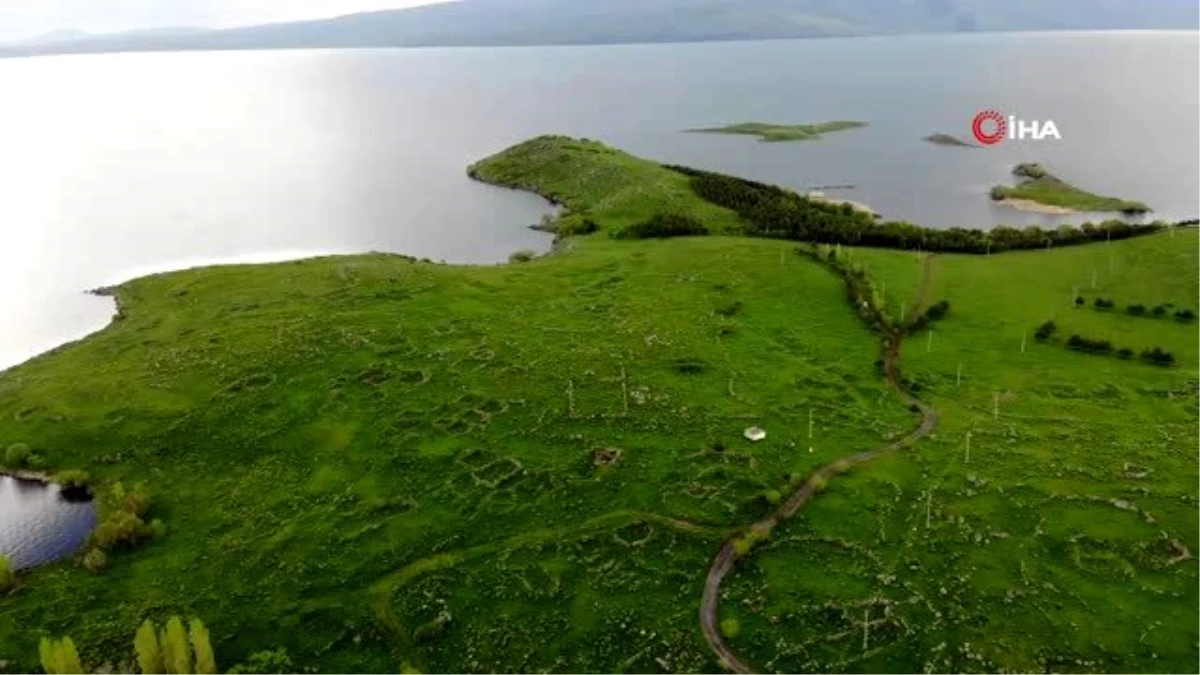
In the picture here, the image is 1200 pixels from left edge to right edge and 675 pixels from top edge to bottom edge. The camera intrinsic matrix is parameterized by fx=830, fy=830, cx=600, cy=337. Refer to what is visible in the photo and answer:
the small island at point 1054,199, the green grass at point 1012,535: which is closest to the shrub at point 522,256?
the green grass at point 1012,535

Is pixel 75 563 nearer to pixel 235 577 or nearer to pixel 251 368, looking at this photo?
pixel 235 577

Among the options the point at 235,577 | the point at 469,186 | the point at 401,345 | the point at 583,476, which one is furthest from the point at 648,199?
the point at 235,577

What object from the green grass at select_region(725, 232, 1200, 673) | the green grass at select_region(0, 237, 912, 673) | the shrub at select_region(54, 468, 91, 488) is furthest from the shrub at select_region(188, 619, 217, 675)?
the shrub at select_region(54, 468, 91, 488)

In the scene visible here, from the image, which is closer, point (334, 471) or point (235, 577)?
point (235, 577)

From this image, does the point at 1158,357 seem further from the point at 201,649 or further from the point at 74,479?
the point at 74,479

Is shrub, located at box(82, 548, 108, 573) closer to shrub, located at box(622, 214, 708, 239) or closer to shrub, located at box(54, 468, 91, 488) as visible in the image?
shrub, located at box(54, 468, 91, 488)

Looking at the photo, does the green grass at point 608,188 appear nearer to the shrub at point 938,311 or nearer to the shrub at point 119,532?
the shrub at point 938,311

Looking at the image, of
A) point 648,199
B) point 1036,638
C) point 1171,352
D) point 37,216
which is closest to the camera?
point 1036,638
